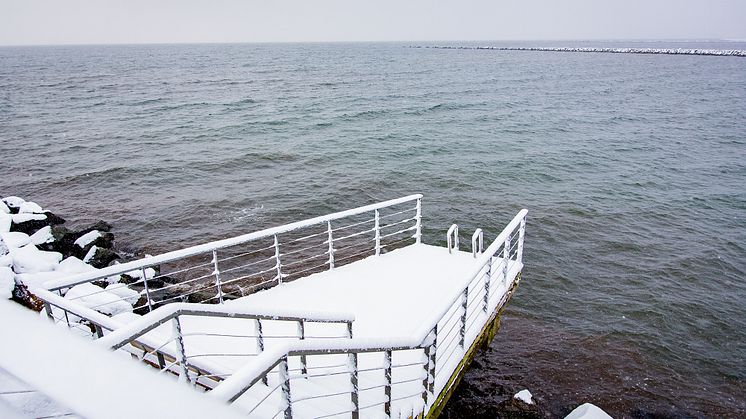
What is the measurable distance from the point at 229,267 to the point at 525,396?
9313 millimetres

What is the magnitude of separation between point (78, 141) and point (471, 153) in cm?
2567

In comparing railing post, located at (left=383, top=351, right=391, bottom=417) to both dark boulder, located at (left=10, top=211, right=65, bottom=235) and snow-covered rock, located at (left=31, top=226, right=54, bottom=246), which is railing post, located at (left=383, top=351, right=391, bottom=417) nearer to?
snow-covered rock, located at (left=31, top=226, right=54, bottom=246)

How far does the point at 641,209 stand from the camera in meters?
16.9

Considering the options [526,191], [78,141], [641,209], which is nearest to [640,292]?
[641,209]

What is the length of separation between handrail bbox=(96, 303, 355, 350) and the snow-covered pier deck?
0.03 feet

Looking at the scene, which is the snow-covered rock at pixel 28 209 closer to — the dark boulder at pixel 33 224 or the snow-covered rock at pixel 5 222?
the dark boulder at pixel 33 224

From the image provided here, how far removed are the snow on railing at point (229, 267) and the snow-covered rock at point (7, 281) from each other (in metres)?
1.17

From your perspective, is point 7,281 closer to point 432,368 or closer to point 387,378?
point 387,378

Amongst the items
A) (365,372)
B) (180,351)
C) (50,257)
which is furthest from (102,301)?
(365,372)

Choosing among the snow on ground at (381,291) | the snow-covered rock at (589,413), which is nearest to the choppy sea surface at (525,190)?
the snow-covered rock at (589,413)

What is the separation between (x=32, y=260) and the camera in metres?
10.3

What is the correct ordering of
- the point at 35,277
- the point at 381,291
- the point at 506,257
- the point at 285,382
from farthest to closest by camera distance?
the point at 35,277 → the point at 381,291 → the point at 506,257 → the point at 285,382

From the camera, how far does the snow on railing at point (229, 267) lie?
251 inches

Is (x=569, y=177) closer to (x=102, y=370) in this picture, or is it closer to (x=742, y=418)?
(x=742, y=418)
